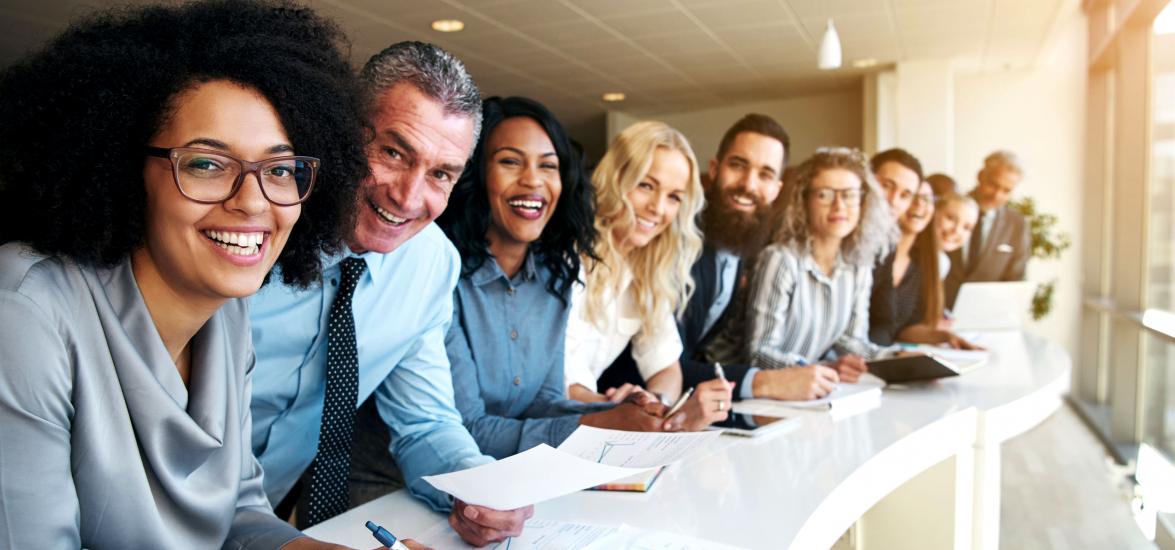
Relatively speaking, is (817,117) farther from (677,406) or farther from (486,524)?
(486,524)

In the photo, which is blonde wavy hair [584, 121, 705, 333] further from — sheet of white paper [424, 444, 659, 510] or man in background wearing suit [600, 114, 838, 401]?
sheet of white paper [424, 444, 659, 510]

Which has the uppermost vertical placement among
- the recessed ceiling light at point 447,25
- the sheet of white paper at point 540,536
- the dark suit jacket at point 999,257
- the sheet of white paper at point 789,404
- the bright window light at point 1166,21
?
the recessed ceiling light at point 447,25

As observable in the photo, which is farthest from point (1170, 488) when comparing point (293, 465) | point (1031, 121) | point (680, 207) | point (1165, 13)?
point (1031, 121)

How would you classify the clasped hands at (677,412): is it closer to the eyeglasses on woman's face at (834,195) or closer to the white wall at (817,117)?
the eyeglasses on woman's face at (834,195)

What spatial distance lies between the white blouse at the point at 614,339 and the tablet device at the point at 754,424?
48 centimetres

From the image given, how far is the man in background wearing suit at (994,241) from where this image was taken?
4.76 meters

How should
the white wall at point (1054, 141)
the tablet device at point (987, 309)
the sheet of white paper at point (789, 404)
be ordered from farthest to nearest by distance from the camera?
1. the white wall at point (1054, 141)
2. the tablet device at point (987, 309)
3. the sheet of white paper at point (789, 404)

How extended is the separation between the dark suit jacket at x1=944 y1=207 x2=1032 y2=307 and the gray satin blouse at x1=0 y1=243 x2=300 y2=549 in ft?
13.7

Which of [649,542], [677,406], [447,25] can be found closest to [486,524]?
[649,542]

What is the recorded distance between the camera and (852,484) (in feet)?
5.35

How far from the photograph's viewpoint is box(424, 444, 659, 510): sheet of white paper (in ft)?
3.67

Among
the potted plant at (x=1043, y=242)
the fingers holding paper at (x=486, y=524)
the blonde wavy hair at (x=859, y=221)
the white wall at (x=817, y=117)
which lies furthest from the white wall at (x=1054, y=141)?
the fingers holding paper at (x=486, y=524)

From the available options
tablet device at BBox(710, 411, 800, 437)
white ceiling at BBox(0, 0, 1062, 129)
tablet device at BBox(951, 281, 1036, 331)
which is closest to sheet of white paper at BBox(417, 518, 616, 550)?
tablet device at BBox(710, 411, 800, 437)

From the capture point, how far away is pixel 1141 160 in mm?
5645
